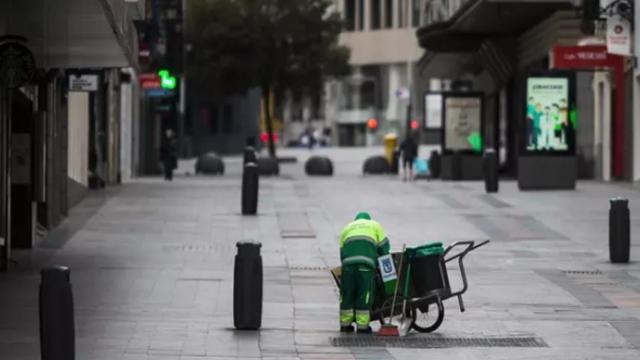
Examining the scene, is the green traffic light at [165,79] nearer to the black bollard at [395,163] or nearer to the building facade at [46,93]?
the black bollard at [395,163]

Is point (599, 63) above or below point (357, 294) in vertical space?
above

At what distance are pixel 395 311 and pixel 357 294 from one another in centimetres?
42

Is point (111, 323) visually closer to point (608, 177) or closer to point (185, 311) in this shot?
point (185, 311)

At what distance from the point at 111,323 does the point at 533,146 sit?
21.7 metres

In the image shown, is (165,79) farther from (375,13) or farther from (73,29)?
(375,13)

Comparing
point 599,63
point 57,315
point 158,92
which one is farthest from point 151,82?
point 57,315

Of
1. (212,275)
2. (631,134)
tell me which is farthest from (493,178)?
(212,275)

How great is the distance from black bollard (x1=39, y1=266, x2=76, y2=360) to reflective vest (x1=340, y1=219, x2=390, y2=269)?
3.79 meters

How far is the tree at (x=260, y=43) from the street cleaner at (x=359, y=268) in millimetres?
48657

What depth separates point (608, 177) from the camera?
40.6 metres

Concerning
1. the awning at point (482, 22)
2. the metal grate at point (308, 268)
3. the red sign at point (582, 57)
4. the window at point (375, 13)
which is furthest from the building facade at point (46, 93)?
the window at point (375, 13)

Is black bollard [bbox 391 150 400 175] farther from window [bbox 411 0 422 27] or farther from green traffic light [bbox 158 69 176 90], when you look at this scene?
window [bbox 411 0 422 27]

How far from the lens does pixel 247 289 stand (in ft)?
46.0

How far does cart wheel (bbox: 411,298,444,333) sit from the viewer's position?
46.3 feet
